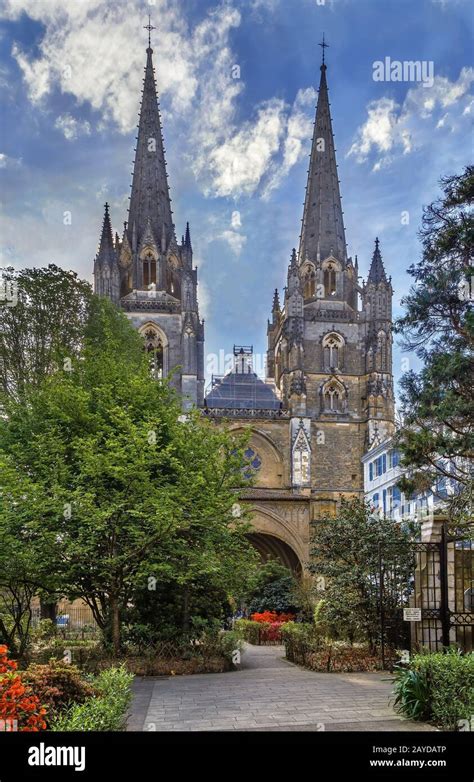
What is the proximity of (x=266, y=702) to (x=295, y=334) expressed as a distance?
41.7m

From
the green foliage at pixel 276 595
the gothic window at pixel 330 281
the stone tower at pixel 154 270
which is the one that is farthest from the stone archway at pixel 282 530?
the gothic window at pixel 330 281

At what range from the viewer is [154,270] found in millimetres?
52688

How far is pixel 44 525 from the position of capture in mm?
14773

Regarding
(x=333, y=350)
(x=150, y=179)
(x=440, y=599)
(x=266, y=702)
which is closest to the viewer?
(x=266, y=702)

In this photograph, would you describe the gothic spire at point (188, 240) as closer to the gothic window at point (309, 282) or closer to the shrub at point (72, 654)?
the gothic window at point (309, 282)

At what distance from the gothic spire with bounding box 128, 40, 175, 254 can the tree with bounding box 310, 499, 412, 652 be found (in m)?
38.7

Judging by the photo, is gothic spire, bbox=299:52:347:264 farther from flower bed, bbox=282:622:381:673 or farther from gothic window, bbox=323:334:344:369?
flower bed, bbox=282:622:381:673

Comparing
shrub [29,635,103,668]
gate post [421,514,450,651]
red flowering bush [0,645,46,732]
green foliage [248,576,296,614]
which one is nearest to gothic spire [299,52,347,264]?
green foliage [248,576,296,614]

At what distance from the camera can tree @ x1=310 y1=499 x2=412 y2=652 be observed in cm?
1628

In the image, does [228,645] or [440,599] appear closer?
[440,599]

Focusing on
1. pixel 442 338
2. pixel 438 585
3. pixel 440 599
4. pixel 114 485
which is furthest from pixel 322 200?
pixel 440 599

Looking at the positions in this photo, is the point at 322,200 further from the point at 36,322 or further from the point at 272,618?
the point at 272,618
